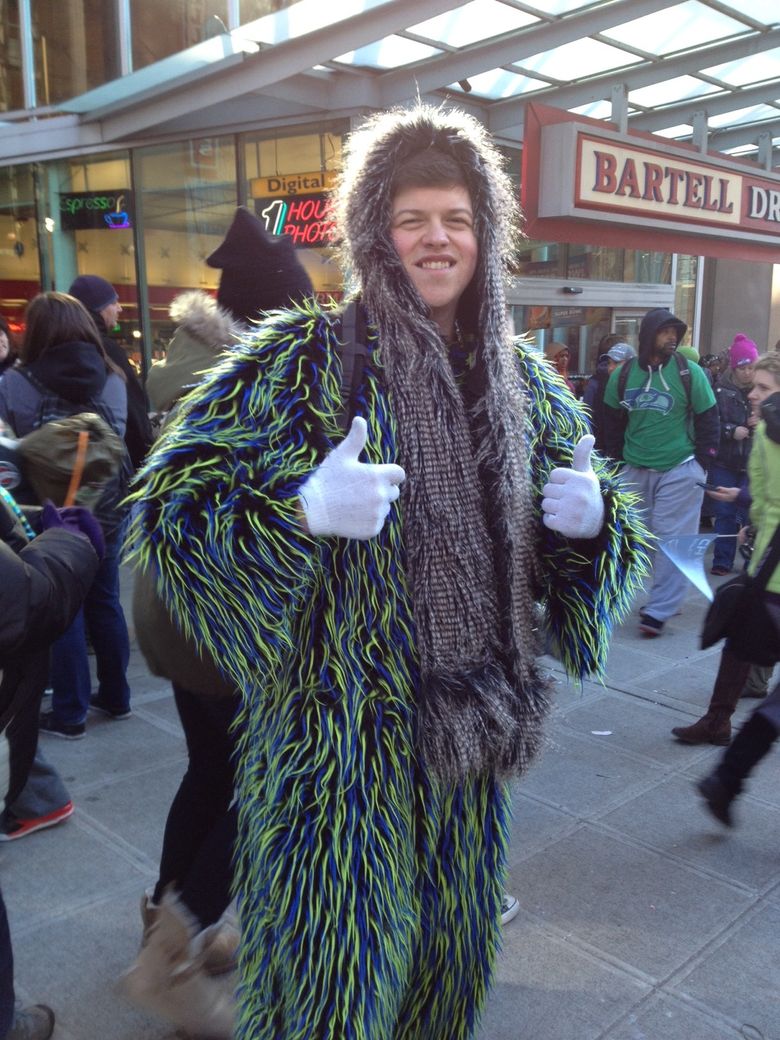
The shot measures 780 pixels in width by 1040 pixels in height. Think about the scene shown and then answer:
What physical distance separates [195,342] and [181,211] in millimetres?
7819

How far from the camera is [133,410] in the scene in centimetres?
448

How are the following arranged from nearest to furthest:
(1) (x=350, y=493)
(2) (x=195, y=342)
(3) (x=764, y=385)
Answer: (1) (x=350, y=493) → (2) (x=195, y=342) → (3) (x=764, y=385)

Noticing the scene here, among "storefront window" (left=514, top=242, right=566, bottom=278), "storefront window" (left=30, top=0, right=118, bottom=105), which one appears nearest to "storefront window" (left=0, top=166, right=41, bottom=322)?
"storefront window" (left=30, top=0, right=118, bottom=105)

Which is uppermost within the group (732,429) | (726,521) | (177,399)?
(177,399)

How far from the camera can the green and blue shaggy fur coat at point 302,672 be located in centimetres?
150

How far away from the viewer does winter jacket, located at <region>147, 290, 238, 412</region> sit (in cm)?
233

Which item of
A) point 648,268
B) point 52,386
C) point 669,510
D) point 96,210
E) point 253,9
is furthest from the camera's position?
point 648,268

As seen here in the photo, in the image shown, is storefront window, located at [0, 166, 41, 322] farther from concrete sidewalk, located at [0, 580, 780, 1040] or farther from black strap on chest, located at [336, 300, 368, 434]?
black strap on chest, located at [336, 300, 368, 434]

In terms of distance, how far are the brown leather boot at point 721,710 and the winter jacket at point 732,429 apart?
351 centimetres

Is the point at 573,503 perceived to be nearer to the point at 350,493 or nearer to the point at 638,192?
the point at 350,493

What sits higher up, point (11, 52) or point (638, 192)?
point (11, 52)

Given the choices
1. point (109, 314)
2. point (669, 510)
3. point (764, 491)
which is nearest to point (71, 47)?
point (109, 314)

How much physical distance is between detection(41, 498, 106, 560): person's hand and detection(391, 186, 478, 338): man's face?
89cm

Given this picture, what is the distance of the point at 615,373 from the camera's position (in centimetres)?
573
